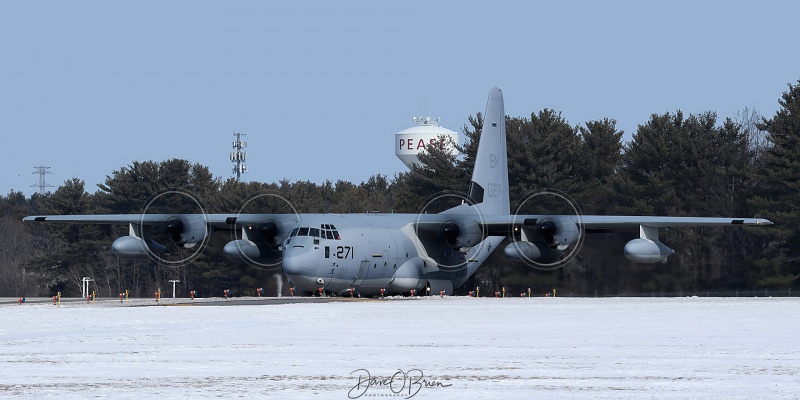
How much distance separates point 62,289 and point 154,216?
4165 cm

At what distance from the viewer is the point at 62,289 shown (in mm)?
84438

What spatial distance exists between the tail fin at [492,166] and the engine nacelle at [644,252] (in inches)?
383

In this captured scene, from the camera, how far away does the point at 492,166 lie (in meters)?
51.2

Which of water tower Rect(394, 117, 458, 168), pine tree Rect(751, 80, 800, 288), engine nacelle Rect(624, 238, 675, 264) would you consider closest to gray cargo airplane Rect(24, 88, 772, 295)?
engine nacelle Rect(624, 238, 675, 264)

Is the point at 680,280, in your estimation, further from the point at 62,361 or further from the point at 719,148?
the point at 62,361

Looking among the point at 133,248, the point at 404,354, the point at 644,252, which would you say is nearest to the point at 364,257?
the point at 133,248

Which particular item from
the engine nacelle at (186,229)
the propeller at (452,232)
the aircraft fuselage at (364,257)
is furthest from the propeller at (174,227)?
the propeller at (452,232)

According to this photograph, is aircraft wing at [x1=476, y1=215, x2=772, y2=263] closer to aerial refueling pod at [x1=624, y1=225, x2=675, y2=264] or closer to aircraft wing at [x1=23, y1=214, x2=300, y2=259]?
aerial refueling pod at [x1=624, y1=225, x2=675, y2=264]

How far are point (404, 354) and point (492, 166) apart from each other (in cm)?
3257

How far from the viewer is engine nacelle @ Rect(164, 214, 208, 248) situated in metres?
45.3

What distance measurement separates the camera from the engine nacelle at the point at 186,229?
4534 cm

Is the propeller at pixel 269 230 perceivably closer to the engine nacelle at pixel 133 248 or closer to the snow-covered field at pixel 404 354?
the engine nacelle at pixel 133 248

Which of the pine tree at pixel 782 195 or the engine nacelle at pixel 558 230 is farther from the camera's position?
the pine tree at pixel 782 195

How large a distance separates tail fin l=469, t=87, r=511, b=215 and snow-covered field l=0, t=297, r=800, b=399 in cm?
1848
